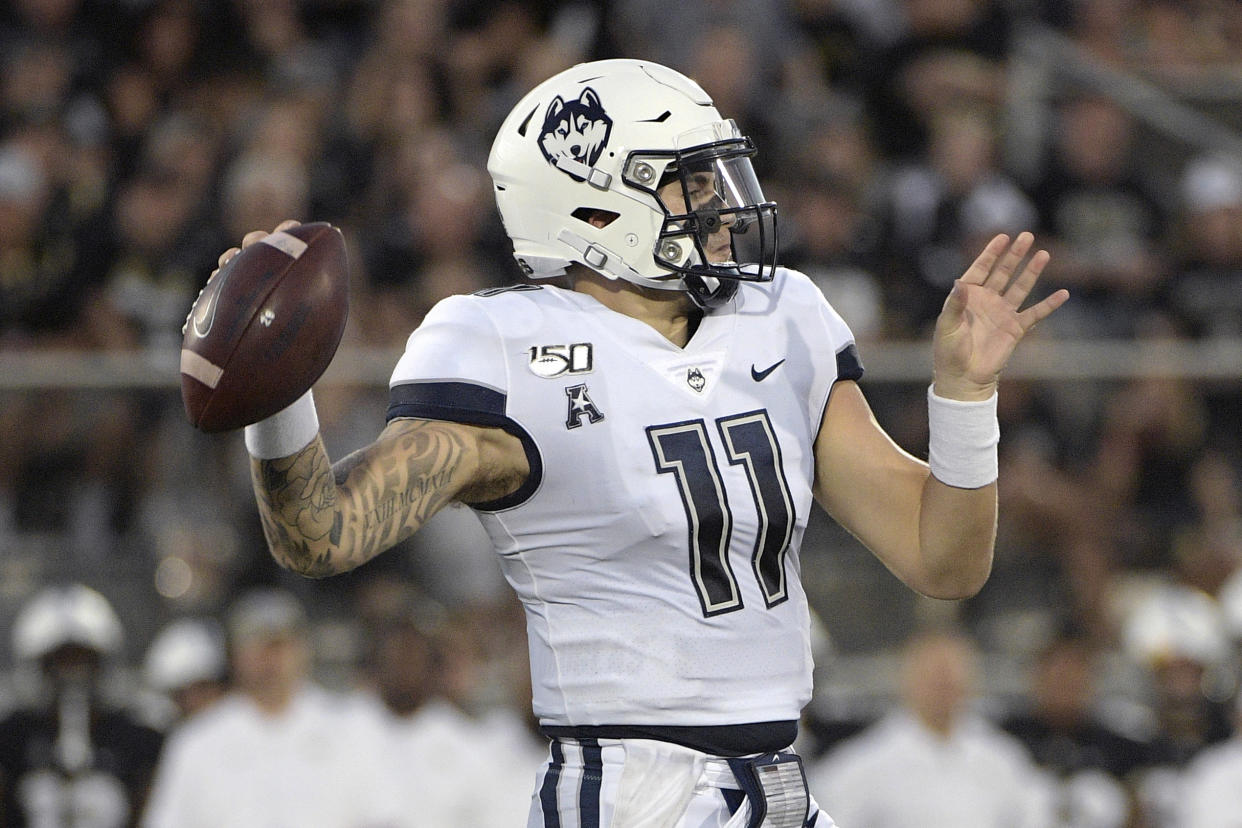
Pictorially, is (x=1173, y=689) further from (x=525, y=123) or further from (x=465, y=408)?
(x=465, y=408)

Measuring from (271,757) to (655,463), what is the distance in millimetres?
3828

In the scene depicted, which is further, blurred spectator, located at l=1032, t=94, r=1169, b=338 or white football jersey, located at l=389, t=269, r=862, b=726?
blurred spectator, located at l=1032, t=94, r=1169, b=338

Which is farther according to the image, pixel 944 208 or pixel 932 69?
pixel 932 69

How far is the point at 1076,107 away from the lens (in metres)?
8.62

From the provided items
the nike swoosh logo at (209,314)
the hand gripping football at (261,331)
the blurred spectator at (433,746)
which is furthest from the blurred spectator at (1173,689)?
the nike swoosh logo at (209,314)

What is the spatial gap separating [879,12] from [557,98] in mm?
6481

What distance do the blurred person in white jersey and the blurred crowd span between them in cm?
301

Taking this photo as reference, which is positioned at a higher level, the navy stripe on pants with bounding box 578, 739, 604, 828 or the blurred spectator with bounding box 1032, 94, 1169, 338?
the navy stripe on pants with bounding box 578, 739, 604, 828

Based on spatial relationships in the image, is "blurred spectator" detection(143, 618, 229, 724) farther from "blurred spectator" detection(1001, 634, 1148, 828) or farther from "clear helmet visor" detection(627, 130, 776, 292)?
"clear helmet visor" detection(627, 130, 776, 292)

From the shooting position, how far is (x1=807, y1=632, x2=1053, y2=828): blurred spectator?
642 centimetres

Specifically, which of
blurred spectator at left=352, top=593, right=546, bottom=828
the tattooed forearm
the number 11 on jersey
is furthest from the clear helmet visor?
blurred spectator at left=352, top=593, right=546, bottom=828

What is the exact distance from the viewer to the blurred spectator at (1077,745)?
21.7 ft

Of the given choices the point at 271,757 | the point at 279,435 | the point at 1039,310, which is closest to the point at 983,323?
the point at 1039,310

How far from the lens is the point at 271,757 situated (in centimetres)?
629
